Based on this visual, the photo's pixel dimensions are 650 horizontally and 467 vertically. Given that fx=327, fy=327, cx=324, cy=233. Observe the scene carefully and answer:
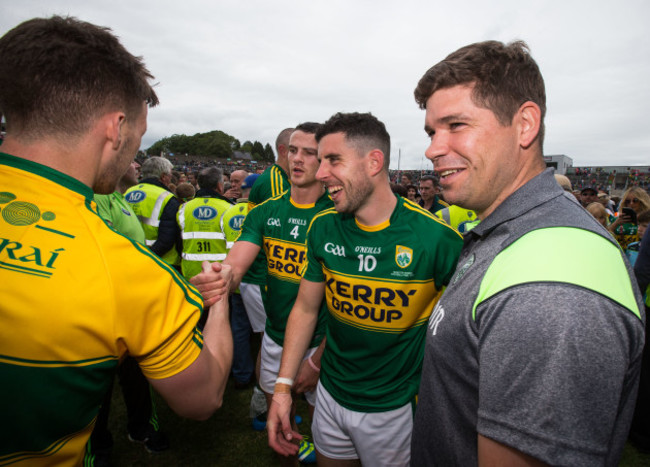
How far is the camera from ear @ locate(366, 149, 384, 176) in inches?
102

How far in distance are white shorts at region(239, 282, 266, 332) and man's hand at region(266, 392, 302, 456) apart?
2261 mm

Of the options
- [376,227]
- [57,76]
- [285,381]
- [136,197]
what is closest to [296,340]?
[285,381]

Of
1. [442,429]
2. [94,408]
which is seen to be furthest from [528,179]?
[94,408]

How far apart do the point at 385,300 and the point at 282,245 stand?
1314 millimetres

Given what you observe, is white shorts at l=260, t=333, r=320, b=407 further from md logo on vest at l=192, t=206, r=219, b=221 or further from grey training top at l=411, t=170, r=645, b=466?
grey training top at l=411, t=170, r=645, b=466

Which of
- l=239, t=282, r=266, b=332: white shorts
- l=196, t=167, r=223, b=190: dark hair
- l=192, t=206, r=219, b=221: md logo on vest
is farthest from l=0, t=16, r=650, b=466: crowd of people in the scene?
l=196, t=167, r=223, b=190: dark hair

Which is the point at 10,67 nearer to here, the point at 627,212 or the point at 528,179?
the point at 528,179

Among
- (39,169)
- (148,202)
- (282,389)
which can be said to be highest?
(39,169)

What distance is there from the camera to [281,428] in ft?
6.55

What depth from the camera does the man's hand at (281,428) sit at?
76.2 inches

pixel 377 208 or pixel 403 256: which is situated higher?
pixel 377 208

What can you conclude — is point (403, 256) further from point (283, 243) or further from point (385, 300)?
point (283, 243)

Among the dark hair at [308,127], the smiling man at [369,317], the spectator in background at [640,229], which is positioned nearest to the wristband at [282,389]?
the smiling man at [369,317]

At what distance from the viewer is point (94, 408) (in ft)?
3.92
